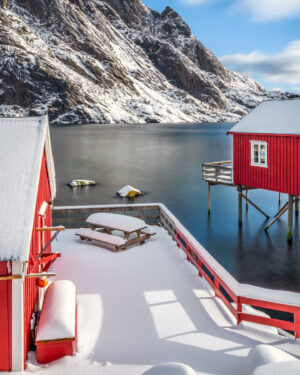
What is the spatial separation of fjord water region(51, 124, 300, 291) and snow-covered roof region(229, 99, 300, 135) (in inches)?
272

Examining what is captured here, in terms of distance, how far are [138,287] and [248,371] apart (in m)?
4.67

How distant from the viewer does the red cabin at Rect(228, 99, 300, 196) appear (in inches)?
840

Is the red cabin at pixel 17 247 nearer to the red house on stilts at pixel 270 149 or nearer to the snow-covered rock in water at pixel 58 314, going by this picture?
the snow-covered rock in water at pixel 58 314

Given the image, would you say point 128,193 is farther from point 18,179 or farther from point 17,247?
point 17,247

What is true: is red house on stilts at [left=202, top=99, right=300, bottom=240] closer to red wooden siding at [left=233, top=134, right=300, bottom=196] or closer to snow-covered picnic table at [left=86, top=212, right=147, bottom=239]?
red wooden siding at [left=233, top=134, right=300, bottom=196]

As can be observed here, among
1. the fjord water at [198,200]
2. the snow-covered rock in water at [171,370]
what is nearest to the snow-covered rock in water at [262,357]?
the snow-covered rock in water at [171,370]

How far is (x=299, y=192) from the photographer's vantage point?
21.1 metres

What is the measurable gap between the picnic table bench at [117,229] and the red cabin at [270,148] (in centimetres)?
1116

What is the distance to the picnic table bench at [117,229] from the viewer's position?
1277cm

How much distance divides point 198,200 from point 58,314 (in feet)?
103

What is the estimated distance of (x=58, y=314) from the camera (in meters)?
7.39

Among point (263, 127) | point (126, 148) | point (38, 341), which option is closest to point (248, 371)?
point (38, 341)

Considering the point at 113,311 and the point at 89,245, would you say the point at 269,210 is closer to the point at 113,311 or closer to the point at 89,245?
the point at 89,245

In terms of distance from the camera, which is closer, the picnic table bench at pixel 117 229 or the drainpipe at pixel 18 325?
the drainpipe at pixel 18 325
